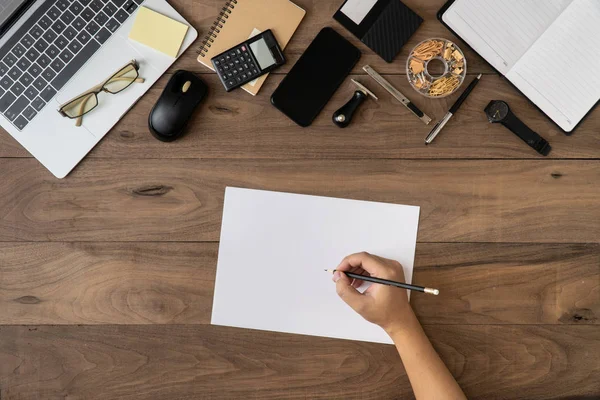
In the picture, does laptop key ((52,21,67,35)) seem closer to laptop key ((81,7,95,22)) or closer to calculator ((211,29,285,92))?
laptop key ((81,7,95,22))

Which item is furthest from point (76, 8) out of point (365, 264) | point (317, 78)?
point (365, 264)

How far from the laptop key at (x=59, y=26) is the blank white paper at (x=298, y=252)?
431 millimetres

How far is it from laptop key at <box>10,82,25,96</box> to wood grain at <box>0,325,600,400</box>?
451 mm

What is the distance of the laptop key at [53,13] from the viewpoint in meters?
0.93

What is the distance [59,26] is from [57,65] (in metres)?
0.07

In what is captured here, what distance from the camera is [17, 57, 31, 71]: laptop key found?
933 mm

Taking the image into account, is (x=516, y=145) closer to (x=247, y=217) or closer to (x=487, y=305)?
(x=487, y=305)

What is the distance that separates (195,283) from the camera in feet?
3.16

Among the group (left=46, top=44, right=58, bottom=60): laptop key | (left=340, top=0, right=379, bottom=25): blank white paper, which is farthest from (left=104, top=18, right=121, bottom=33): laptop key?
(left=340, top=0, right=379, bottom=25): blank white paper

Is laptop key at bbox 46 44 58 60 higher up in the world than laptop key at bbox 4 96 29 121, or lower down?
higher up

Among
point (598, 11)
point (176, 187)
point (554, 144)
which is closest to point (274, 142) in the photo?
point (176, 187)

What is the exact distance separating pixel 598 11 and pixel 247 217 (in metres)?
0.75

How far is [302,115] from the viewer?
37.0 inches

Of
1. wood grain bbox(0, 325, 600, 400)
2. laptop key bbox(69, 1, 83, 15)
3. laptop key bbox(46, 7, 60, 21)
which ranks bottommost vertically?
wood grain bbox(0, 325, 600, 400)
